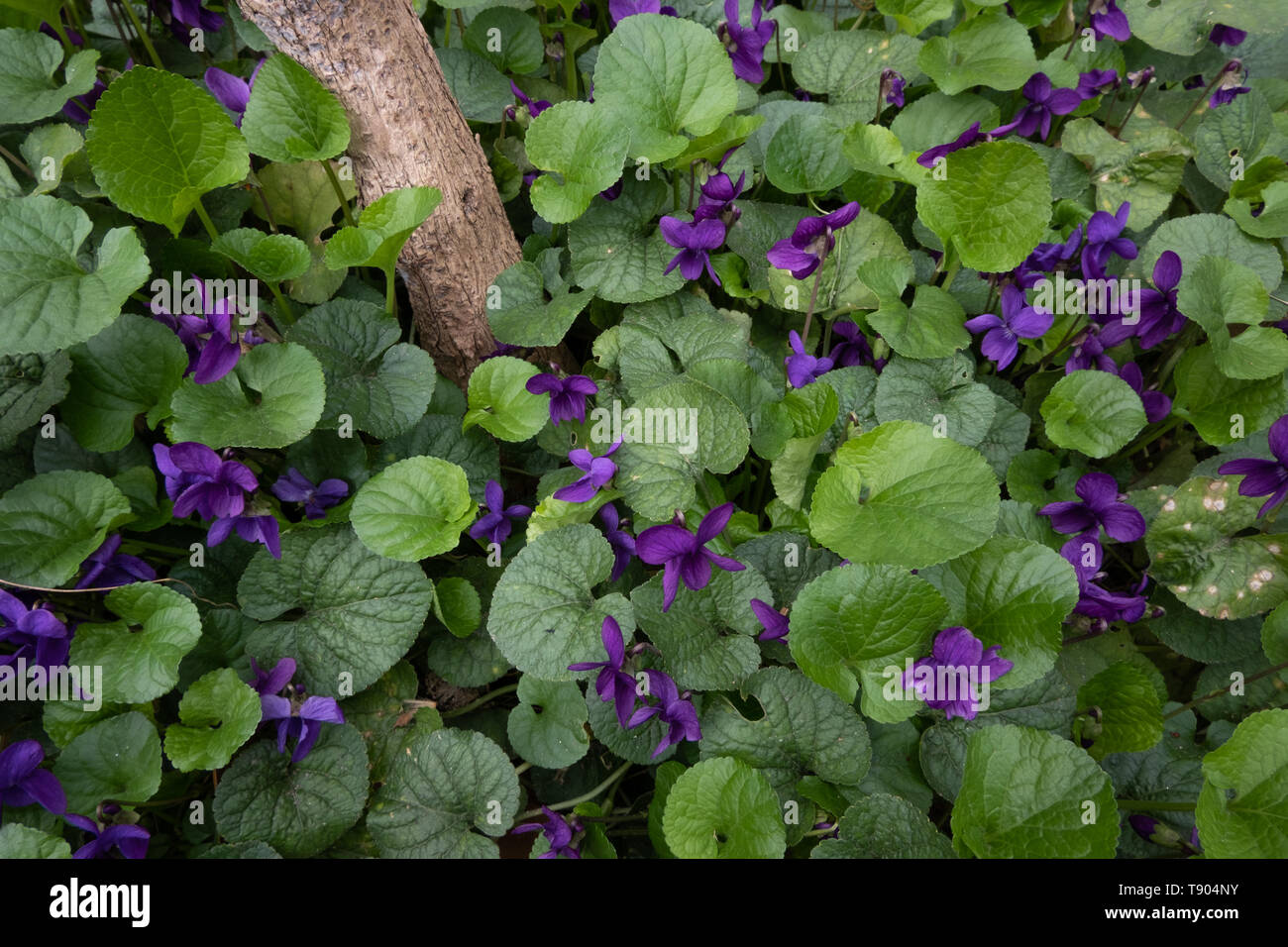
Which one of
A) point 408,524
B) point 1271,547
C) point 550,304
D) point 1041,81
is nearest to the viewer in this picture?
point 408,524

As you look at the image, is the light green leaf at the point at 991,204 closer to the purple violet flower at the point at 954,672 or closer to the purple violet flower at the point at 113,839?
the purple violet flower at the point at 954,672

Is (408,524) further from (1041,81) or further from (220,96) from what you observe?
(1041,81)

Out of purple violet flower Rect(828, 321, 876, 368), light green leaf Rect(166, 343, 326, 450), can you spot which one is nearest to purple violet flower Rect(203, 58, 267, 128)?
light green leaf Rect(166, 343, 326, 450)

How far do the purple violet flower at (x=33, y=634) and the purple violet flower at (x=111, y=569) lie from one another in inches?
3.6

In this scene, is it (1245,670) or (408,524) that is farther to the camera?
(1245,670)

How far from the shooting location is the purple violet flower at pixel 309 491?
1.64m

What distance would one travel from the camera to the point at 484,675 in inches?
65.9

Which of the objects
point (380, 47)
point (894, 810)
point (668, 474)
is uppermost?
point (380, 47)

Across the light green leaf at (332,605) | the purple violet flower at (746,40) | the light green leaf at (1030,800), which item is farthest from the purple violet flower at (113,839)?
the purple violet flower at (746,40)

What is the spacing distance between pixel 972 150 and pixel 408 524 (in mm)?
1327

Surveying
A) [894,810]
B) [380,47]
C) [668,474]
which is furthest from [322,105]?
[894,810]

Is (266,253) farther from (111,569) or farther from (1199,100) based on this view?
(1199,100)

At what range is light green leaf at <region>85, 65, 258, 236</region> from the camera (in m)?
1.58

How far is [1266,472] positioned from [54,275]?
7.39ft
